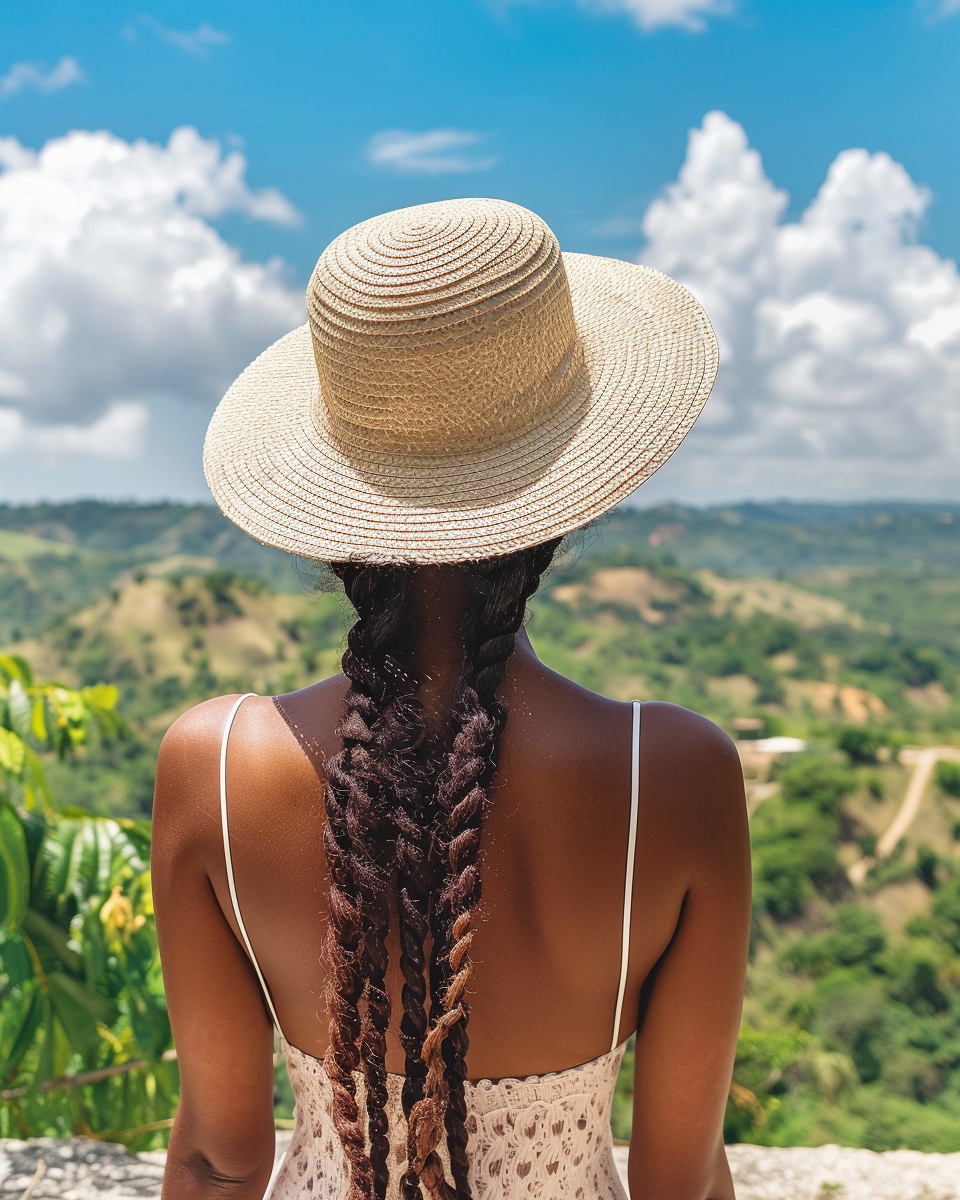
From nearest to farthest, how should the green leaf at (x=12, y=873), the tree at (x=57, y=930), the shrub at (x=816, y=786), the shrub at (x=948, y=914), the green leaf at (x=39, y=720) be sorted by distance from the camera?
1. the green leaf at (x=12, y=873)
2. the tree at (x=57, y=930)
3. the green leaf at (x=39, y=720)
4. the shrub at (x=948, y=914)
5. the shrub at (x=816, y=786)

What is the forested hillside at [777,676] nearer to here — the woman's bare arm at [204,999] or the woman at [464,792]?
the woman at [464,792]

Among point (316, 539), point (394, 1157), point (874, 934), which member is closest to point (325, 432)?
point (316, 539)

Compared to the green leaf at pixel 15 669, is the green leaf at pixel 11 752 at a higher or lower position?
lower

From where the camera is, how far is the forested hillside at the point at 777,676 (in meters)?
31.6

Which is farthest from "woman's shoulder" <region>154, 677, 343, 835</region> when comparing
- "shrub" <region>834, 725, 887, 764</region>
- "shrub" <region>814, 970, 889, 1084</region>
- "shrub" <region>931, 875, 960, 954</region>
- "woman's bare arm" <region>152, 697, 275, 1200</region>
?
"shrub" <region>834, 725, 887, 764</region>

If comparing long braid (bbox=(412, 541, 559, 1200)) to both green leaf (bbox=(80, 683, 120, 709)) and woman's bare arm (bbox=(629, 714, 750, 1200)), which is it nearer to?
woman's bare arm (bbox=(629, 714, 750, 1200))

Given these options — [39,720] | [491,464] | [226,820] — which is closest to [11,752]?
[39,720]

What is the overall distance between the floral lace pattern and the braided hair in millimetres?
87

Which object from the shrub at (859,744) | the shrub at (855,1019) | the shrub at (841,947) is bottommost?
the shrub at (855,1019)

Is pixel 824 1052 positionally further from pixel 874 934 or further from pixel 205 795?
Answer: pixel 205 795

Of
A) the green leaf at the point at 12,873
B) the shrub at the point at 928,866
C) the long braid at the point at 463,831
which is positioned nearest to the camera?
the long braid at the point at 463,831

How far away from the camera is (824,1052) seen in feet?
98.9

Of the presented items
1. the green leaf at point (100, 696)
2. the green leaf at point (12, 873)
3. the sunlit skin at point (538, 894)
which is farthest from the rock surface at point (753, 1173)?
the sunlit skin at point (538, 894)

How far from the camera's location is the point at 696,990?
1.01 metres
